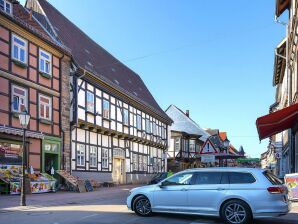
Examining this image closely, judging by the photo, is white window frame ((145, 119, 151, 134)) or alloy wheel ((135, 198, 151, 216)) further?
white window frame ((145, 119, 151, 134))

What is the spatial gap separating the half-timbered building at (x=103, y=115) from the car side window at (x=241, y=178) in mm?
18008

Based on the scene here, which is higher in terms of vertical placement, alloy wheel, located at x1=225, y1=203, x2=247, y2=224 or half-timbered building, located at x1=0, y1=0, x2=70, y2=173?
half-timbered building, located at x1=0, y1=0, x2=70, y2=173

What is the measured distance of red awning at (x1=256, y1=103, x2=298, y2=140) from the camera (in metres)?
15.2

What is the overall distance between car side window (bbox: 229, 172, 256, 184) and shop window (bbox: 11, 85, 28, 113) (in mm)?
14297

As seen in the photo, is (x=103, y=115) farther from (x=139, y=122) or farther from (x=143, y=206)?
(x=143, y=206)

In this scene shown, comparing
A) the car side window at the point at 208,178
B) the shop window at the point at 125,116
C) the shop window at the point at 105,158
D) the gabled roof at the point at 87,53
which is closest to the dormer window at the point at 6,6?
the gabled roof at the point at 87,53

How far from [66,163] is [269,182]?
18.4 metres

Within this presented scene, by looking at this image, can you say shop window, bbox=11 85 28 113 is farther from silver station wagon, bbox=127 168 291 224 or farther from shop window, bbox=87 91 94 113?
silver station wagon, bbox=127 168 291 224

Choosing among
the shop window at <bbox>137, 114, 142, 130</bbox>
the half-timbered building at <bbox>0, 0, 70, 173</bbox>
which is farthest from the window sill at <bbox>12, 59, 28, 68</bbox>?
the shop window at <bbox>137, 114, 142, 130</bbox>

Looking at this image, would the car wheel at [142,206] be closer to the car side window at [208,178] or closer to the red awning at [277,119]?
the car side window at [208,178]

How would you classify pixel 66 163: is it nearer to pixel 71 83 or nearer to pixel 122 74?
pixel 71 83

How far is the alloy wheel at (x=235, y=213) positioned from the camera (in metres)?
11.1

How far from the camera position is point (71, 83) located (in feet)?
94.7

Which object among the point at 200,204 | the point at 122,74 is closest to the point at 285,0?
the point at 200,204
